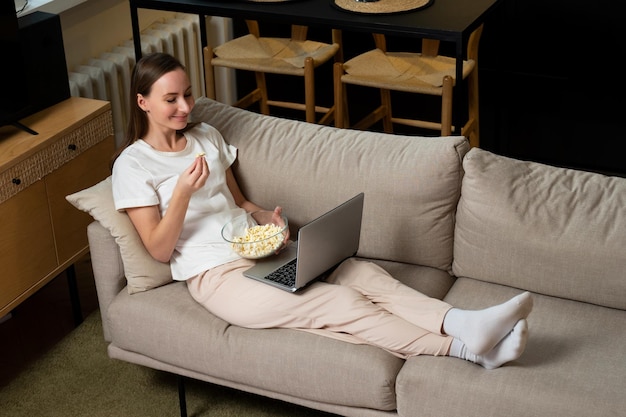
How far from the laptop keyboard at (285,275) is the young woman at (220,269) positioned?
0.13ft

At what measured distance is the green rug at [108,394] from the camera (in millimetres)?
2824

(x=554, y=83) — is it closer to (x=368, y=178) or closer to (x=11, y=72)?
(x=368, y=178)

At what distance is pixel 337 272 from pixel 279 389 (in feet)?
1.26

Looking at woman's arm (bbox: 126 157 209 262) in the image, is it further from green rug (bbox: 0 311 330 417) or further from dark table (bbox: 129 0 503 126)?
dark table (bbox: 129 0 503 126)

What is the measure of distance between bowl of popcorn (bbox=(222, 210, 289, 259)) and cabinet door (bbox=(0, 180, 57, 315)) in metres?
0.70

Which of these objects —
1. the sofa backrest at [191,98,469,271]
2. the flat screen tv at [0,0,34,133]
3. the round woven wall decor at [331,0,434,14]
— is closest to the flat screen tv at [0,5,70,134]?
the flat screen tv at [0,0,34,133]

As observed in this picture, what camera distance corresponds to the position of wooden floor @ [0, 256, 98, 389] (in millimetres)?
3111

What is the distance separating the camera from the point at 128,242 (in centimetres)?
266

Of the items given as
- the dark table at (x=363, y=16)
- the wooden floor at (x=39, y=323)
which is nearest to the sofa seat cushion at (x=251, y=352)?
the wooden floor at (x=39, y=323)

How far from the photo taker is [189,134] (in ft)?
9.30

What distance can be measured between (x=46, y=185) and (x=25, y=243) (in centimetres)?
20

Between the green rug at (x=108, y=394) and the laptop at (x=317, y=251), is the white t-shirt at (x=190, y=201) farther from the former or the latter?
the green rug at (x=108, y=394)

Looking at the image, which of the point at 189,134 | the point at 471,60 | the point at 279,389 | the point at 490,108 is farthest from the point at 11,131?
the point at 490,108

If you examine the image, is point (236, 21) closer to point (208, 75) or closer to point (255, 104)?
point (255, 104)
